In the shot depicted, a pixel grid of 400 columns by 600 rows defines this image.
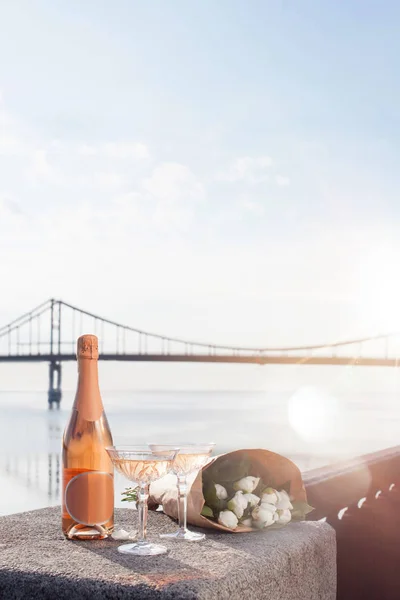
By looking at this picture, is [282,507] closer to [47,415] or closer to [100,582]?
[100,582]

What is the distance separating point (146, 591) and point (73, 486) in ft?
1.30

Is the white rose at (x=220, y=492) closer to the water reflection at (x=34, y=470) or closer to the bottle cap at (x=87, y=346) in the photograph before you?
the bottle cap at (x=87, y=346)

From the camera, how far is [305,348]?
45406mm

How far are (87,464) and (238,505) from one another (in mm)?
345

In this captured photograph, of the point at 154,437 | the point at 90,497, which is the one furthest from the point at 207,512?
the point at 154,437

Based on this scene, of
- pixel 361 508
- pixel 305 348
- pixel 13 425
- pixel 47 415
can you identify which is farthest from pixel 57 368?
pixel 361 508

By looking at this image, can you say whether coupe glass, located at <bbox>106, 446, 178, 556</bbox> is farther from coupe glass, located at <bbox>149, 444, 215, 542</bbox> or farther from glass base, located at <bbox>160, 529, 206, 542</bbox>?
glass base, located at <bbox>160, 529, 206, 542</bbox>

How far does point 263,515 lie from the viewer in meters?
1.81

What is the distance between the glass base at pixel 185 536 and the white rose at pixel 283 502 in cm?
19

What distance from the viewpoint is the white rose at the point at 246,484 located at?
1777 mm

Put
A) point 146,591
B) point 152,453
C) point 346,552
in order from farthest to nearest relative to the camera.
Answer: point 346,552
point 152,453
point 146,591

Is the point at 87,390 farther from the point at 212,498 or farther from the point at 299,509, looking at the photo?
the point at 299,509

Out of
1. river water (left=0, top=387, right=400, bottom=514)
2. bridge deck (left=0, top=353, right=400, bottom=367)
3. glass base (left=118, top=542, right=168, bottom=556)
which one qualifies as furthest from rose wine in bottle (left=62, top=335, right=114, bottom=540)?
bridge deck (left=0, top=353, right=400, bottom=367)

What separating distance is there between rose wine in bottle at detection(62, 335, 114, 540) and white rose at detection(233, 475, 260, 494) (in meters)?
0.27
